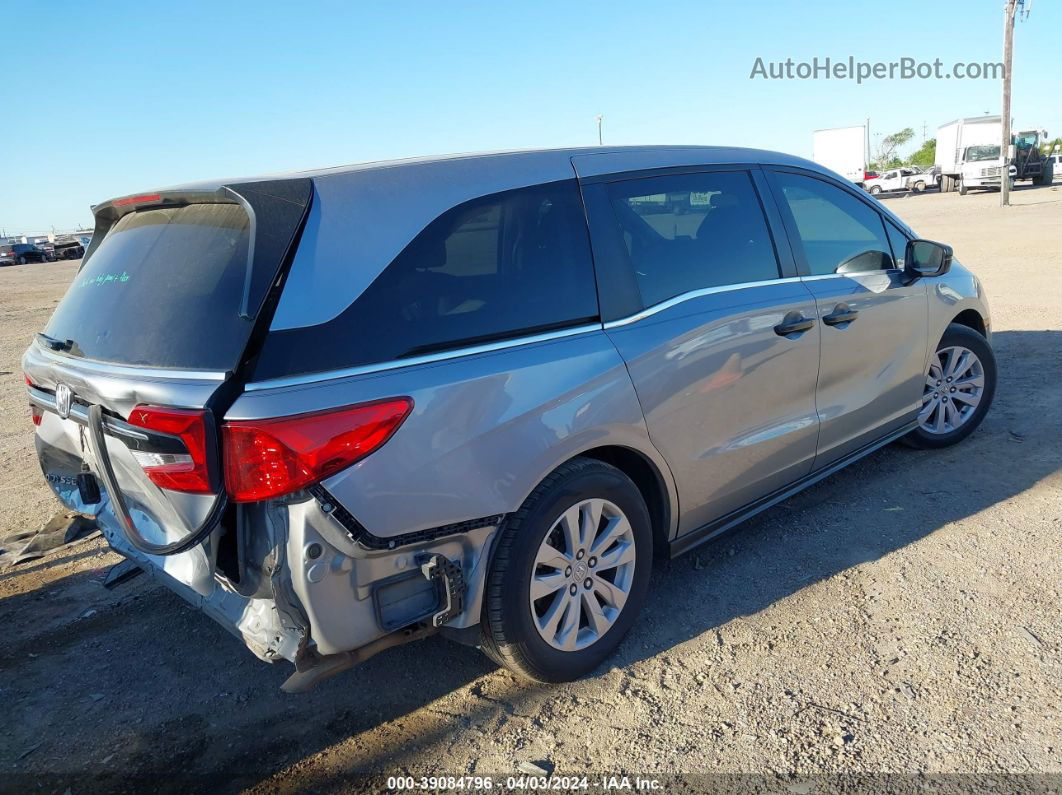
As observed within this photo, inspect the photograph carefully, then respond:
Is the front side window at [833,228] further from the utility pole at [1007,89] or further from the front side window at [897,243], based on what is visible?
the utility pole at [1007,89]

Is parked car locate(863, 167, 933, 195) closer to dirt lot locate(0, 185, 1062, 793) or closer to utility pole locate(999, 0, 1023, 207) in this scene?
utility pole locate(999, 0, 1023, 207)

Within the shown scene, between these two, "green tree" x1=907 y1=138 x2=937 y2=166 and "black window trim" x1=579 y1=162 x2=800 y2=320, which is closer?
"black window trim" x1=579 y1=162 x2=800 y2=320

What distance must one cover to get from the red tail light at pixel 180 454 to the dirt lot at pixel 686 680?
39.2 inches

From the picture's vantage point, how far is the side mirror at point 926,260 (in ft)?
14.0

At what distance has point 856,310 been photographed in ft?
12.7

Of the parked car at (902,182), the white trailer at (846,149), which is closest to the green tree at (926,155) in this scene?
the parked car at (902,182)

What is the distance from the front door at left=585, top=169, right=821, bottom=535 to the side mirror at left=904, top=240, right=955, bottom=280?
0.99 m

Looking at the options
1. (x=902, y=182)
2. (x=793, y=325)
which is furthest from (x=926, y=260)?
(x=902, y=182)

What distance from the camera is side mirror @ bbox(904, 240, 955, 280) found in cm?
425

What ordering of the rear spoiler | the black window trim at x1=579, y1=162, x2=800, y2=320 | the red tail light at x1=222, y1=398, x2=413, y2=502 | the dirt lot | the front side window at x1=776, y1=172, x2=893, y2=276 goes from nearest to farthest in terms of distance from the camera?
1. the red tail light at x1=222, y1=398, x2=413, y2=502
2. the rear spoiler
3. the dirt lot
4. the black window trim at x1=579, y1=162, x2=800, y2=320
5. the front side window at x1=776, y1=172, x2=893, y2=276

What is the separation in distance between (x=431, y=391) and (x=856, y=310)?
248cm

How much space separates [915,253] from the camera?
14.0 ft

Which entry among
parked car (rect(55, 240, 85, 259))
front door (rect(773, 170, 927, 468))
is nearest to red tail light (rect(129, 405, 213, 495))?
front door (rect(773, 170, 927, 468))

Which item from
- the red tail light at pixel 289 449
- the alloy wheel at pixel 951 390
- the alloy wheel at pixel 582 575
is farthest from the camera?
the alloy wheel at pixel 951 390
